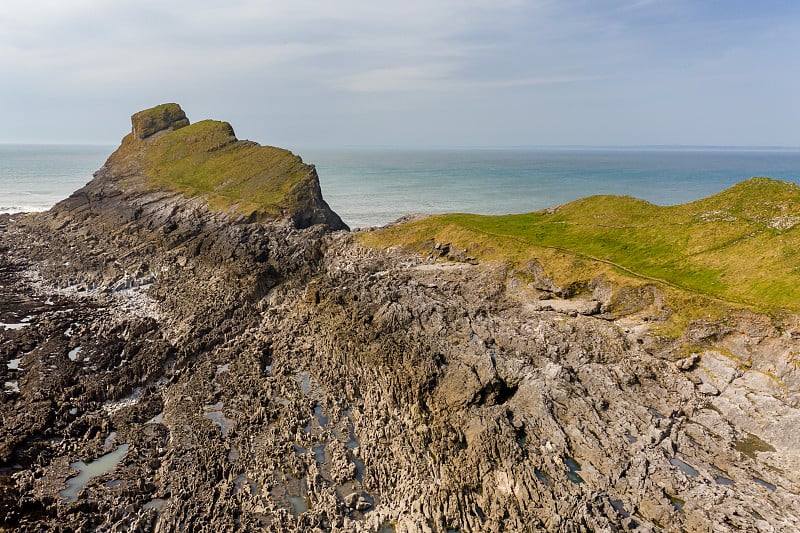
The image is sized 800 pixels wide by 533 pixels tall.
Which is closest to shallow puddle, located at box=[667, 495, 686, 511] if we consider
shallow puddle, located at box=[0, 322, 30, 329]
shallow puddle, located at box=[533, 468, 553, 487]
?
shallow puddle, located at box=[533, 468, 553, 487]

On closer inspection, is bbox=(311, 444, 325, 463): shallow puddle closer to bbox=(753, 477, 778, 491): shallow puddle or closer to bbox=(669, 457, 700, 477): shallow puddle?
bbox=(669, 457, 700, 477): shallow puddle

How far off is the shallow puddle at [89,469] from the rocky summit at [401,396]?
0.45ft

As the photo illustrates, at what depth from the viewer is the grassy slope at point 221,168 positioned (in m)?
71.6

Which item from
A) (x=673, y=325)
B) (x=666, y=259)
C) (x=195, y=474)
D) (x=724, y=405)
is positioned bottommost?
(x=195, y=474)

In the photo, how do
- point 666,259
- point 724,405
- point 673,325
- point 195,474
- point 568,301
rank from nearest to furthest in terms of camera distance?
point 195,474
point 724,405
point 673,325
point 568,301
point 666,259

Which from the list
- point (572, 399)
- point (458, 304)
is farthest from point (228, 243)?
point (572, 399)

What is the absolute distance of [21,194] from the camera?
125 metres

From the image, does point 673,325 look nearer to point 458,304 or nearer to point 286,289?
point 458,304

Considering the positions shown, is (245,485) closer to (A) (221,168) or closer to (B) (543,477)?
Answer: (B) (543,477)

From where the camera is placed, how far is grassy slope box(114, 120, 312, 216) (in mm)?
71562

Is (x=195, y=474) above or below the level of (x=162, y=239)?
below

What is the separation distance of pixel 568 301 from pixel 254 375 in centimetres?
2682

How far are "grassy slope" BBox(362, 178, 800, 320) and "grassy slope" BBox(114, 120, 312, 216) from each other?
2160 cm

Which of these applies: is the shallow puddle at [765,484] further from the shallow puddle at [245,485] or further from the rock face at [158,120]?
the rock face at [158,120]
